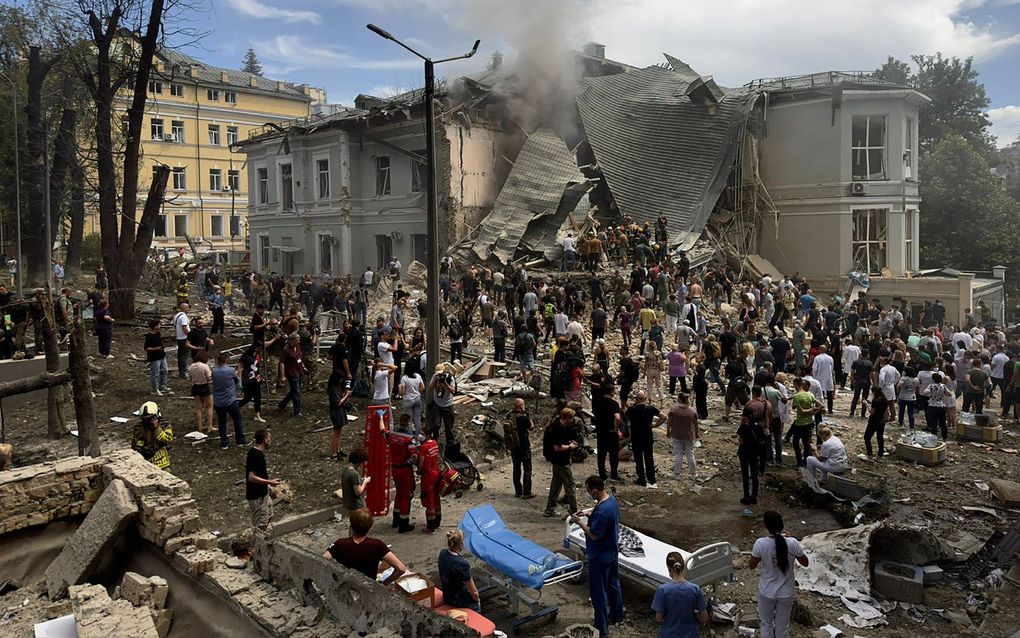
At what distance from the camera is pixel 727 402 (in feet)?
46.6

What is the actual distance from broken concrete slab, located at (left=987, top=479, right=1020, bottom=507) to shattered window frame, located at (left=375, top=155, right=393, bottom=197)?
26.6 m

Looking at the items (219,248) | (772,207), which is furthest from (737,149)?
(219,248)

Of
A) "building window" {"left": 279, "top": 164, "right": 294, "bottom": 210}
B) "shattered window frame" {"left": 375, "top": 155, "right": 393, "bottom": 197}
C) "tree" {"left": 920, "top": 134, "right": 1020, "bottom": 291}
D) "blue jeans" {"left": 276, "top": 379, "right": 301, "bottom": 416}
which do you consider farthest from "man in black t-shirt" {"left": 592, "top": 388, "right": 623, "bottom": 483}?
"tree" {"left": 920, "top": 134, "right": 1020, "bottom": 291}

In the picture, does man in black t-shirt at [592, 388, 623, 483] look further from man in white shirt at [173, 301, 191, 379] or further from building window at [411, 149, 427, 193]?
building window at [411, 149, 427, 193]

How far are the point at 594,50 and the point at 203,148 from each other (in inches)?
1233

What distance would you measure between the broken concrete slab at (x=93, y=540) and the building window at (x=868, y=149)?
2962 cm

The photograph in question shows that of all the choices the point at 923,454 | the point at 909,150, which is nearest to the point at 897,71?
the point at 909,150

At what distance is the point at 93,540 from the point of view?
852 cm

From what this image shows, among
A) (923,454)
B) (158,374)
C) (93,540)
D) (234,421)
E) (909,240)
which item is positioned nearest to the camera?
(93,540)

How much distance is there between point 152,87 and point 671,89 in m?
35.6

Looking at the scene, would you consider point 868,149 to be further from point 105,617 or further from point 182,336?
point 105,617

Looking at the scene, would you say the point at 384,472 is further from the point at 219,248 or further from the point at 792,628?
the point at 219,248

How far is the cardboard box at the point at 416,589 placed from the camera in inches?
251

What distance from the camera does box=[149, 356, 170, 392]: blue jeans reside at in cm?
1477
